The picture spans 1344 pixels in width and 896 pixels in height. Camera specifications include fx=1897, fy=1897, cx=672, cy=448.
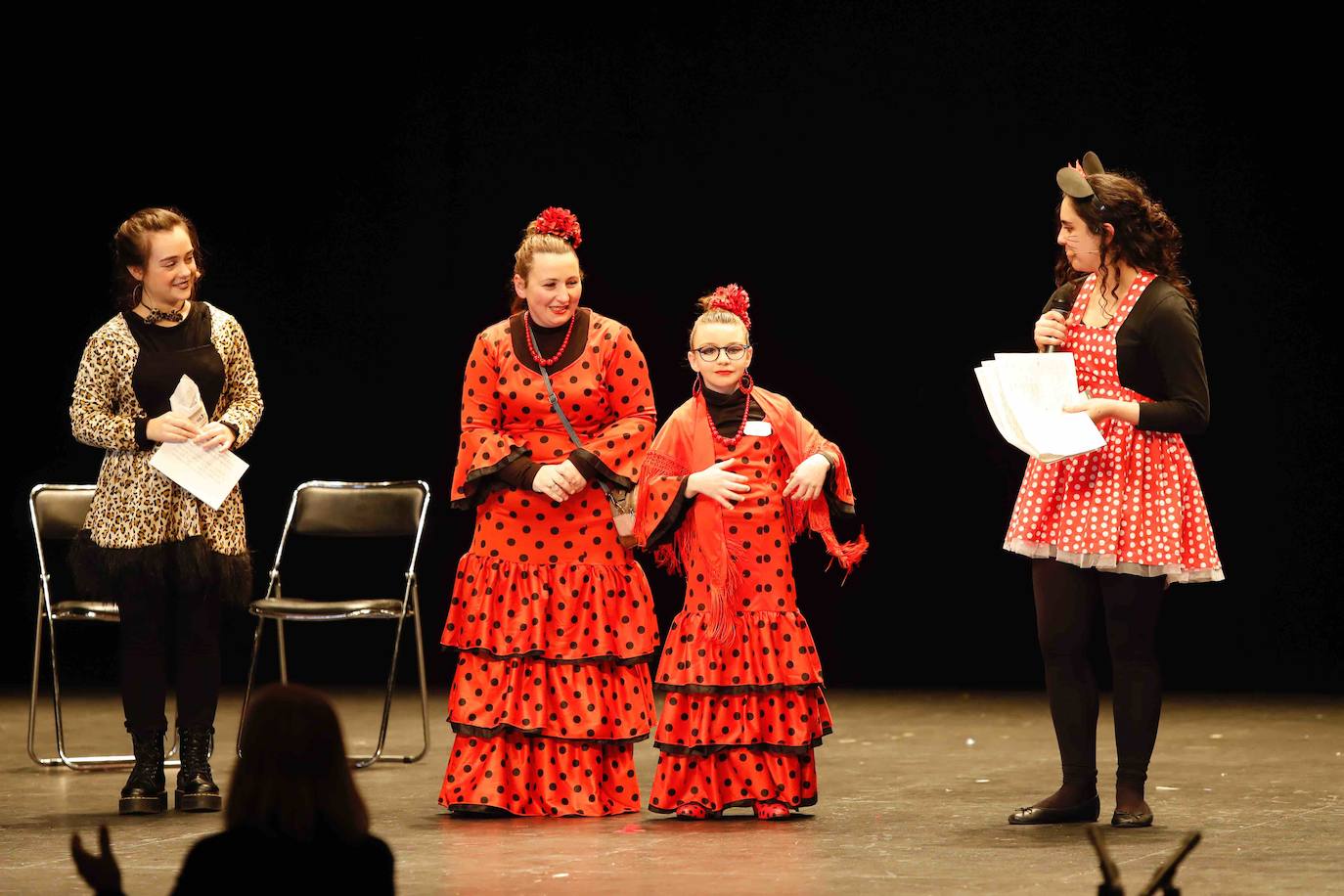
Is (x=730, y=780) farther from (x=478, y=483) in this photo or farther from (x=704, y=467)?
(x=478, y=483)

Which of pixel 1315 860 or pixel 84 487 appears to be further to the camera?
pixel 84 487

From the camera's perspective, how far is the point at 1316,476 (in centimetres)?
677

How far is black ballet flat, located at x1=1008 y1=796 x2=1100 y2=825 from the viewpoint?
3900 mm

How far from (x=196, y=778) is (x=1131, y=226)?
235 centimetres

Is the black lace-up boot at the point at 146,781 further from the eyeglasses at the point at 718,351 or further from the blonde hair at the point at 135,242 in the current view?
the eyeglasses at the point at 718,351

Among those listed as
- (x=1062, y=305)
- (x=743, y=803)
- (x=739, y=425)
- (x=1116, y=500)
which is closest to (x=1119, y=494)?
(x=1116, y=500)

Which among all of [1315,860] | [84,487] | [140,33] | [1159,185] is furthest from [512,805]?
[140,33]

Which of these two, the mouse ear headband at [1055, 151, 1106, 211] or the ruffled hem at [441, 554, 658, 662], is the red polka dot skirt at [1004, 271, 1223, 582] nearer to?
the mouse ear headband at [1055, 151, 1106, 211]

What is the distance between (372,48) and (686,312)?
59.9 inches

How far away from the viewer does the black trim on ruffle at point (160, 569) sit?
420cm

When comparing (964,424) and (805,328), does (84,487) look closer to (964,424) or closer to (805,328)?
(805,328)

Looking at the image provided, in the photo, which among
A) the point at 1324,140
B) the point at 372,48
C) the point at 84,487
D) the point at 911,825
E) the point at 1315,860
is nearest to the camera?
the point at 1315,860

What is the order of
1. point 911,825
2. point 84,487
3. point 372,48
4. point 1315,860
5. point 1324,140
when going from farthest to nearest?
point 372,48
point 1324,140
point 84,487
point 911,825
point 1315,860

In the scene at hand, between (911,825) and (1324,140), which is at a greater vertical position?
(1324,140)
